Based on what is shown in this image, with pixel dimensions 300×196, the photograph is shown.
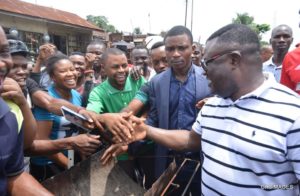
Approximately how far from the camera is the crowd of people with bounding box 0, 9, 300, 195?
1588mm

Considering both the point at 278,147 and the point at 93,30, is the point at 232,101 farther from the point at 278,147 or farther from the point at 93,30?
the point at 93,30

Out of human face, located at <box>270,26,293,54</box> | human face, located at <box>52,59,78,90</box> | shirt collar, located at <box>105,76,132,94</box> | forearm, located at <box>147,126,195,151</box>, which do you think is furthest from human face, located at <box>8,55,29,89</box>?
human face, located at <box>270,26,293,54</box>

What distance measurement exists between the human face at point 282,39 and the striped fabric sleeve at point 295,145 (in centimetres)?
400

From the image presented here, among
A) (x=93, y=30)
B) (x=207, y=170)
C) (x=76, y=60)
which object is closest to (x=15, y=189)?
(x=207, y=170)

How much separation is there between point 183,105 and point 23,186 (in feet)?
4.78

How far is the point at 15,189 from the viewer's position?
1.81m

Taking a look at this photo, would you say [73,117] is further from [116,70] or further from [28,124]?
[116,70]

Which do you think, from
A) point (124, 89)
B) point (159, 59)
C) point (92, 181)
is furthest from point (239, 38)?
point (159, 59)

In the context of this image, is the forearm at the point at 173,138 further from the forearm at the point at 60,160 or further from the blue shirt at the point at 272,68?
the blue shirt at the point at 272,68

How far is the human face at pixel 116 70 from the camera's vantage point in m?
3.31

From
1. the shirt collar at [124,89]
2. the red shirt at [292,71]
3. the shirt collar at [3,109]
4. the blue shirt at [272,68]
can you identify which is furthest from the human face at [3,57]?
the blue shirt at [272,68]

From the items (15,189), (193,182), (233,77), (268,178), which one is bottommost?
(193,182)

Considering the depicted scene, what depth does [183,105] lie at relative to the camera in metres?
2.81

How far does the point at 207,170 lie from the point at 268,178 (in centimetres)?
36
